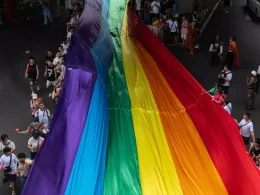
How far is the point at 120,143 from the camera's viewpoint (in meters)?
10.1

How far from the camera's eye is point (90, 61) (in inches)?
421

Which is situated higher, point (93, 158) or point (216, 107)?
point (216, 107)

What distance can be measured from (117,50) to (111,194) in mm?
4596

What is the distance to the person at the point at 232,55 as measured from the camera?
18.3 m

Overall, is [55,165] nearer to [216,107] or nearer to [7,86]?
[216,107]

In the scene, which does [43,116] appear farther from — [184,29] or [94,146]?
[184,29]

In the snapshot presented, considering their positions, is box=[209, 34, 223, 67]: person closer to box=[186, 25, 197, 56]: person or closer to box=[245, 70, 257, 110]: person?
box=[186, 25, 197, 56]: person

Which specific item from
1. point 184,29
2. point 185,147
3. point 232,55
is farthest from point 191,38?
point 185,147

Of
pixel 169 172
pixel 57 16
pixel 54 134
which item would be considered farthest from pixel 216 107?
pixel 57 16

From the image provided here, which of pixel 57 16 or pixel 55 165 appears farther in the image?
pixel 57 16

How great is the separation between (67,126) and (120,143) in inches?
48.4

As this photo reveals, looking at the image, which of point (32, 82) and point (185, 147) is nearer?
point (185, 147)

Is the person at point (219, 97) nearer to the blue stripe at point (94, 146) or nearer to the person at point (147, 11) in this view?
the blue stripe at point (94, 146)

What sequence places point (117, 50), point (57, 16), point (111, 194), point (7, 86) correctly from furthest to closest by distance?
point (57, 16)
point (7, 86)
point (117, 50)
point (111, 194)
